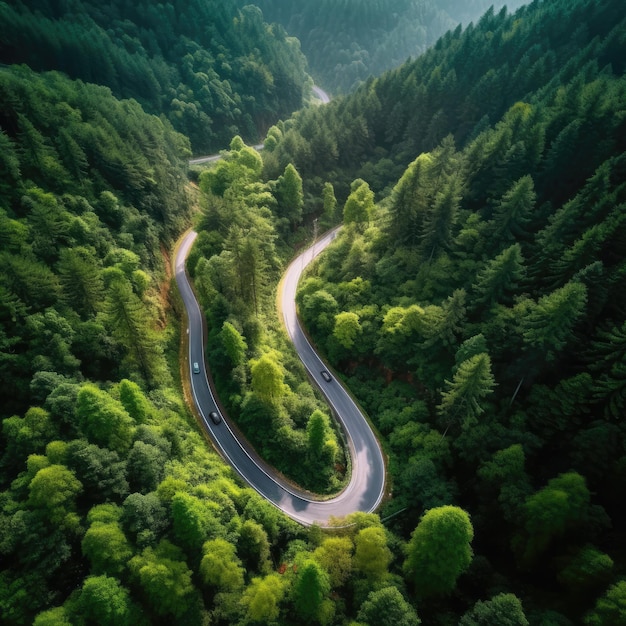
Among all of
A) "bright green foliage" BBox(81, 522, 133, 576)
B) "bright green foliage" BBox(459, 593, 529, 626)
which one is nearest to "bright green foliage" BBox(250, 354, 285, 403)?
"bright green foliage" BBox(81, 522, 133, 576)

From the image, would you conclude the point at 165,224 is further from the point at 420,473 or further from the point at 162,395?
the point at 420,473

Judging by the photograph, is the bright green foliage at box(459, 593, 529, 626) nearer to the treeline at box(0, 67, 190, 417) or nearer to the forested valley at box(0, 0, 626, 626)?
the forested valley at box(0, 0, 626, 626)

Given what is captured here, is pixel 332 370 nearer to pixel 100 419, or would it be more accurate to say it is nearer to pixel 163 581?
pixel 100 419

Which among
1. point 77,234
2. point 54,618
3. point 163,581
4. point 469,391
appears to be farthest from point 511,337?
point 77,234

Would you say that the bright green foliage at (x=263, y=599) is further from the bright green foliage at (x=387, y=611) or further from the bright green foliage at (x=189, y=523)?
the bright green foliage at (x=387, y=611)

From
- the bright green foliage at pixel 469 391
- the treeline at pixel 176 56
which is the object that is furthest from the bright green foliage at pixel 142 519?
the treeline at pixel 176 56

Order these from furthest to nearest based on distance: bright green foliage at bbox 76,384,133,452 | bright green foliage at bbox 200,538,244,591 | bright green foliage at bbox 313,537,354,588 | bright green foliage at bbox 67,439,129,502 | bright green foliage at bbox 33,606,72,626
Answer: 1. bright green foliage at bbox 313,537,354,588
2. bright green foliage at bbox 76,384,133,452
3. bright green foliage at bbox 67,439,129,502
4. bright green foliage at bbox 200,538,244,591
5. bright green foliage at bbox 33,606,72,626
